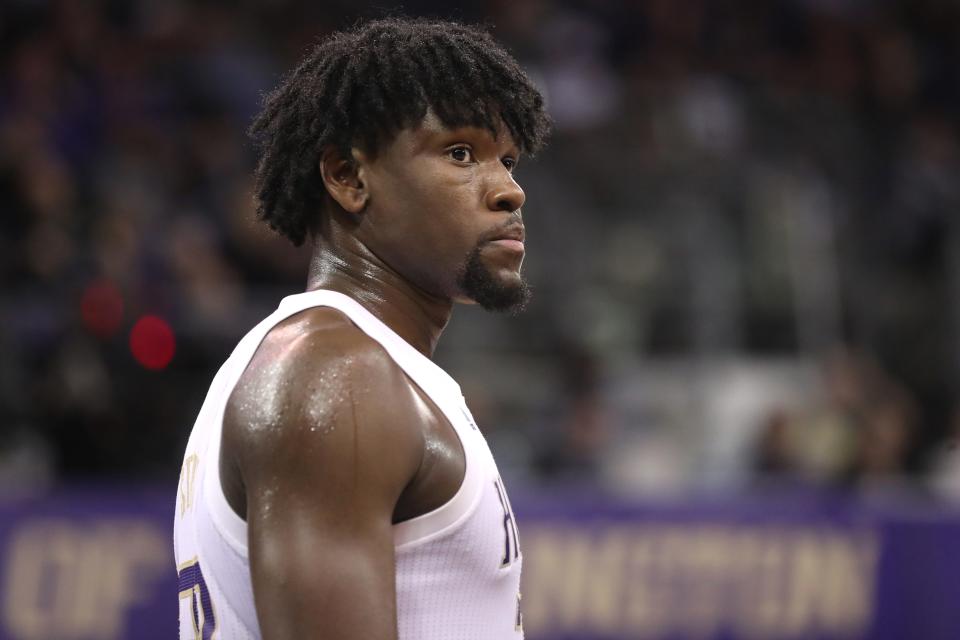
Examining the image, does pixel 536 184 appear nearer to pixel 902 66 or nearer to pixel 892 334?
pixel 892 334

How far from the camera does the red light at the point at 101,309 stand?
7.26 m

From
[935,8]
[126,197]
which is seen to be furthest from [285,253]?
[935,8]

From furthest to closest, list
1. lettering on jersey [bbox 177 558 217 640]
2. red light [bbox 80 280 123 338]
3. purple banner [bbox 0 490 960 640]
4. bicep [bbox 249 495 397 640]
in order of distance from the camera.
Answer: red light [bbox 80 280 123 338], purple banner [bbox 0 490 960 640], lettering on jersey [bbox 177 558 217 640], bicep [bbox 249 495 397 640]

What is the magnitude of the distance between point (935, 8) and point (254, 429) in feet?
41.7

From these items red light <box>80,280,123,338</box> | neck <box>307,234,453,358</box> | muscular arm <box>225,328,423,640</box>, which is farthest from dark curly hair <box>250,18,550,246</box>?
red light <box>80,280,123,338</box>

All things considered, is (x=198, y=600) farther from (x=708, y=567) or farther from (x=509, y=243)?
(x=708, y=567)

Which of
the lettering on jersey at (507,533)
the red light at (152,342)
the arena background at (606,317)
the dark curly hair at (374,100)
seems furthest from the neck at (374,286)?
the red light at (152,342)

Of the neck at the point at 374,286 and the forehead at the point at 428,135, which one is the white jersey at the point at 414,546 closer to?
the neck at the point at 374,286

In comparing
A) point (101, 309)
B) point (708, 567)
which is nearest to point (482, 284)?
point (101, 309)

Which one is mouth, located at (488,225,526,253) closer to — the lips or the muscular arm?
the lips

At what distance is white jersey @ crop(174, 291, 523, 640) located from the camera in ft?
7.18

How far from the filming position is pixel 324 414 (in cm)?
203

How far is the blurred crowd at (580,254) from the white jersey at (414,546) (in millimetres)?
5045

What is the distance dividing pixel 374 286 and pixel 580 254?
6.88 meters
